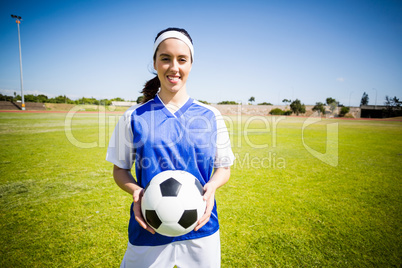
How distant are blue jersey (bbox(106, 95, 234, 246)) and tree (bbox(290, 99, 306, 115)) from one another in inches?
2566

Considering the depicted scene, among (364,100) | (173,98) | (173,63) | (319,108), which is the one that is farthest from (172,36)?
(364,100)

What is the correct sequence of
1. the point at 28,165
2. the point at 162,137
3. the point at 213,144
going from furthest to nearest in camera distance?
the point at 28,165, the point at 213,144, the point at 162,137

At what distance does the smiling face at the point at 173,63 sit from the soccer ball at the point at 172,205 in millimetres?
721

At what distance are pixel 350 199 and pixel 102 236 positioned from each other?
4.99m

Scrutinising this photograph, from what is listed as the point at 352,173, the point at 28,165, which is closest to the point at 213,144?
the point at 352,173

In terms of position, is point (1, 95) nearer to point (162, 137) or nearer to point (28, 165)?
point (28, 165)

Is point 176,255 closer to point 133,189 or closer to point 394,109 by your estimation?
point 133,189

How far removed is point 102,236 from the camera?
2.75 metres

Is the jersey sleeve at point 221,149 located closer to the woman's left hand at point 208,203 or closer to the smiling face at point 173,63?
the woman's left hand at point 208,203

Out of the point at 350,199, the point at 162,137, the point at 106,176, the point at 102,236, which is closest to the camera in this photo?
the point at 162,137

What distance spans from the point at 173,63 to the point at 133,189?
0.97 m

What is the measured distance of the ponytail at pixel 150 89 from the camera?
5.57 ft

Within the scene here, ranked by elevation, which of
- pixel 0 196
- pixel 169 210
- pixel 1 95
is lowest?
pixel 0 196

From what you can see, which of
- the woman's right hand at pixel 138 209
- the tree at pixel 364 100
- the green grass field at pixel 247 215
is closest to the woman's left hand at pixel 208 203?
the woman's right hand at pixel 138 209
